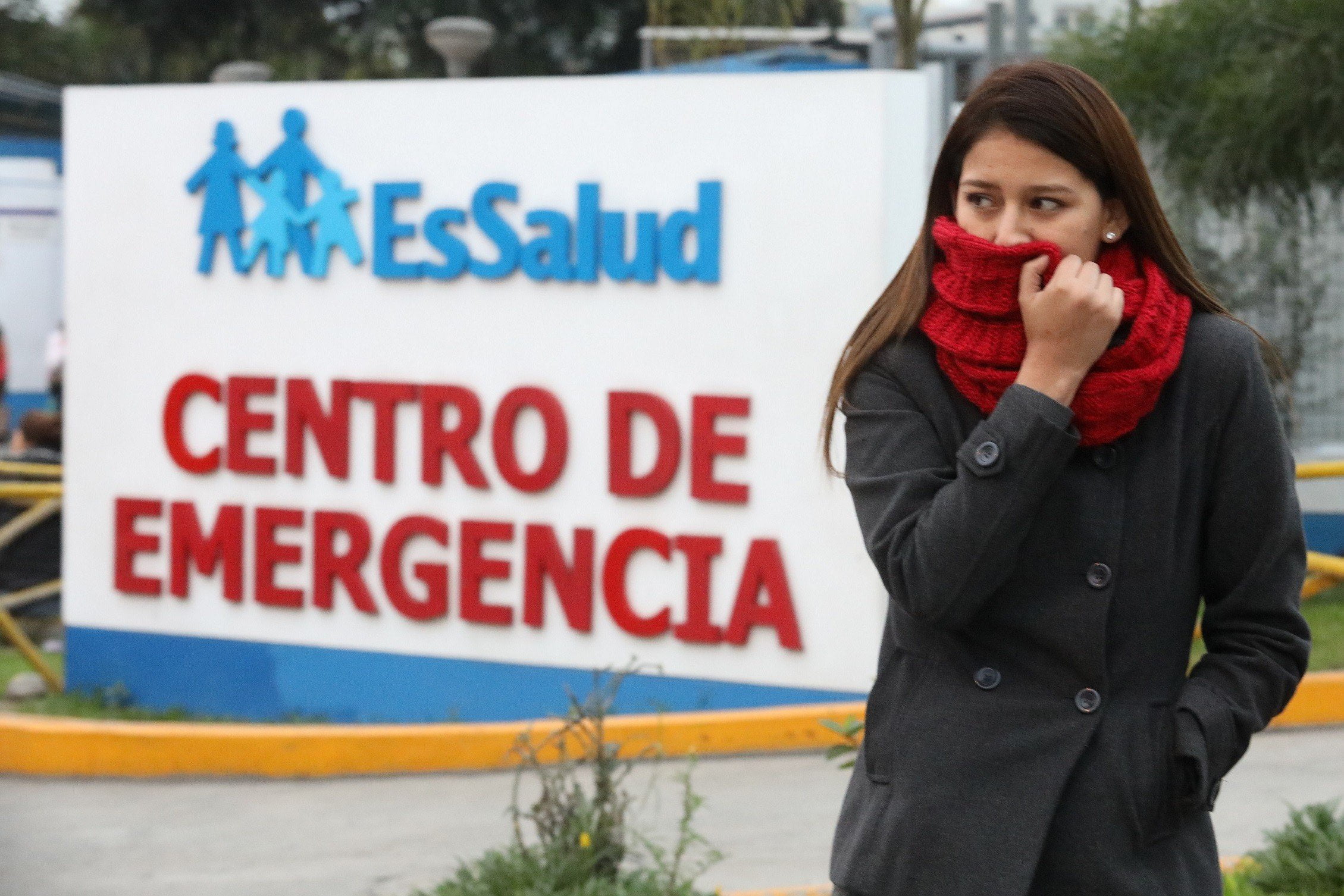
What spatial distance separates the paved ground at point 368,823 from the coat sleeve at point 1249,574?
3.06 metres

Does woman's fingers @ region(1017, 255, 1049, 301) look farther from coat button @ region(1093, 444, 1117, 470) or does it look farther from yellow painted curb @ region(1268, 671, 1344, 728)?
yellow painted curb @ region(1268, 671, 1344, 728)

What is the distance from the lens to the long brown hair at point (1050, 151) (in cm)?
189

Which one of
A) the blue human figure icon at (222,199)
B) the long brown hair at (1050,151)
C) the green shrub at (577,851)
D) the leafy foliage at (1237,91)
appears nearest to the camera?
the long brown hair at (1050,151)

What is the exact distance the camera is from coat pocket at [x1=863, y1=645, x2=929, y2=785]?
1.92 metres

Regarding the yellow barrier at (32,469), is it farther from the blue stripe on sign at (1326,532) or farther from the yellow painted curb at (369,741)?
the blue stripe on sign at (1326,532)

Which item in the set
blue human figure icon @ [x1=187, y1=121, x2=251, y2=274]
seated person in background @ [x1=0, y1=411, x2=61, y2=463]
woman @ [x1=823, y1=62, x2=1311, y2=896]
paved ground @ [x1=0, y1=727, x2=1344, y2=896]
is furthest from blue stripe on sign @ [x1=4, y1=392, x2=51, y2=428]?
woman @ [x1=823, y1=62, x2=1311, y2=896]

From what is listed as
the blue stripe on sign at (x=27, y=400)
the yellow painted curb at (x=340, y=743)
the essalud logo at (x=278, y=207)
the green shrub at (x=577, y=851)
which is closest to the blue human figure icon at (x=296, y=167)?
the essalud logo at (x=278, y=207)

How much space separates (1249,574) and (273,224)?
586 cm

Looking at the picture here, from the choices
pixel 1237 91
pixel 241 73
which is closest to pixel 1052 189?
pixel 1237 91

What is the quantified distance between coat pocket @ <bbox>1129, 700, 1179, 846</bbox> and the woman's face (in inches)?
19.3

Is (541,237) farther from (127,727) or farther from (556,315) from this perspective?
(127,727)

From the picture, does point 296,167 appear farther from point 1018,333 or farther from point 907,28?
point 1018,333

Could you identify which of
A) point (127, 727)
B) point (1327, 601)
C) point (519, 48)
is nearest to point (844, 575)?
point (127, 727)

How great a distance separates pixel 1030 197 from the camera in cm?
191
